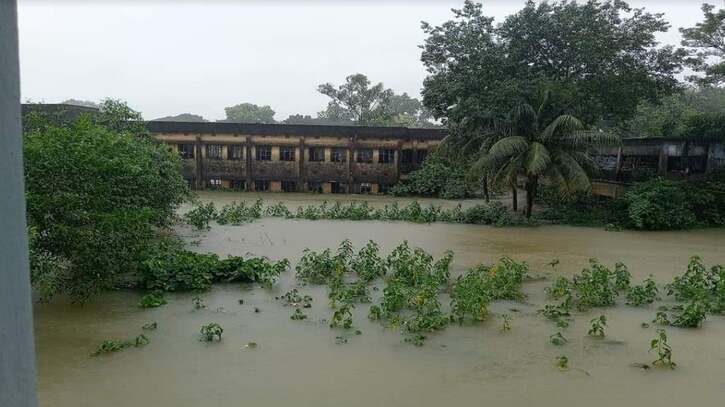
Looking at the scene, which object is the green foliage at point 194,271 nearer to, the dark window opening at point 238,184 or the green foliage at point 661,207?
the green foliage at point 661,207

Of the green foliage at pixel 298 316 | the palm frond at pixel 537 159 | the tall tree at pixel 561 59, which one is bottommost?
the green foliage at pixel 298 316

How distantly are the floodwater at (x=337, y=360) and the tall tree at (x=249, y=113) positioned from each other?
4755 centimetres

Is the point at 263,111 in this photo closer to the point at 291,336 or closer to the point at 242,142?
the point at 242,142

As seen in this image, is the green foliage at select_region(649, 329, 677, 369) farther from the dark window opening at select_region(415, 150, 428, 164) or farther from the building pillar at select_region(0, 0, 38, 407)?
the dark window opening at select_region(415, 150, 428, 164)

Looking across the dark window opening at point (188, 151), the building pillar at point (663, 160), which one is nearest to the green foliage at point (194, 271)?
the building pillar at point (663, 160)

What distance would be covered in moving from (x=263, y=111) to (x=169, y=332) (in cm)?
5324

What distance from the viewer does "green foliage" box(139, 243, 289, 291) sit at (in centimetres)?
930

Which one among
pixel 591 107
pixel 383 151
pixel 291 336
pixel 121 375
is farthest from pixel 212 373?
pixel 383 151

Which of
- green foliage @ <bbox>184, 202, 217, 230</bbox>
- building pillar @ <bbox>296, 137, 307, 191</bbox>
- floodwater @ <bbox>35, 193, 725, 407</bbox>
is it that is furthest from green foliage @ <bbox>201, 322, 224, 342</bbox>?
building pillar @ <bbox>296, 137, 307, 191</bbox>

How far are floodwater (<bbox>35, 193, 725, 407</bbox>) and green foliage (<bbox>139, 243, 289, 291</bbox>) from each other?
1.06 feet

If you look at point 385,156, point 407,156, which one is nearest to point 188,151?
point 385,156

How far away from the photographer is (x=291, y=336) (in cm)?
720

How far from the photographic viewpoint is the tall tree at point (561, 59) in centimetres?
1800

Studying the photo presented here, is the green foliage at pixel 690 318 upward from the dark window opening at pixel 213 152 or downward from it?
downward
